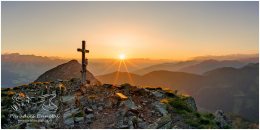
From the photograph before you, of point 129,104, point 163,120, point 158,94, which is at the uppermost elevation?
point 158,94

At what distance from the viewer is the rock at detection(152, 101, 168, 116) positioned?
24.1m

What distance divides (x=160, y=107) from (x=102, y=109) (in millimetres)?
4477

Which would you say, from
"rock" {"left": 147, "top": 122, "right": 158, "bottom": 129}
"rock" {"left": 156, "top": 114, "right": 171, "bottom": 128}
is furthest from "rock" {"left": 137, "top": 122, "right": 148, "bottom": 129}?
"rock" {"left": 156, "top": 114, "right": 171, "bottom": 128}

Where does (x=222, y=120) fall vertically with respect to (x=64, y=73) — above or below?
below

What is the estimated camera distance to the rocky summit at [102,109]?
22.7m

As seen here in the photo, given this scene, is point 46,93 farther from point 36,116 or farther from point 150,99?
point 150,99

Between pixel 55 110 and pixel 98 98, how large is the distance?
142 inches

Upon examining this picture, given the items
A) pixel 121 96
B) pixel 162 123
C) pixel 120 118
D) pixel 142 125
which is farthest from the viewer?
pixel 121 96

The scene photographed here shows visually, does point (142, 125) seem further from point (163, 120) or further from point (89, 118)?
point (89, 118)

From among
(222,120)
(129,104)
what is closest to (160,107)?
(129,104)

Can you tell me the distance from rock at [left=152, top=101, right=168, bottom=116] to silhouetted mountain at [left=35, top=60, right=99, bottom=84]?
20.1m

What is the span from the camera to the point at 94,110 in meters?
24.7

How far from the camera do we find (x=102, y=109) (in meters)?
24.8

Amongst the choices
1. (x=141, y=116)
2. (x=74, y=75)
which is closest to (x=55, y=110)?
(x=141, y=116)
